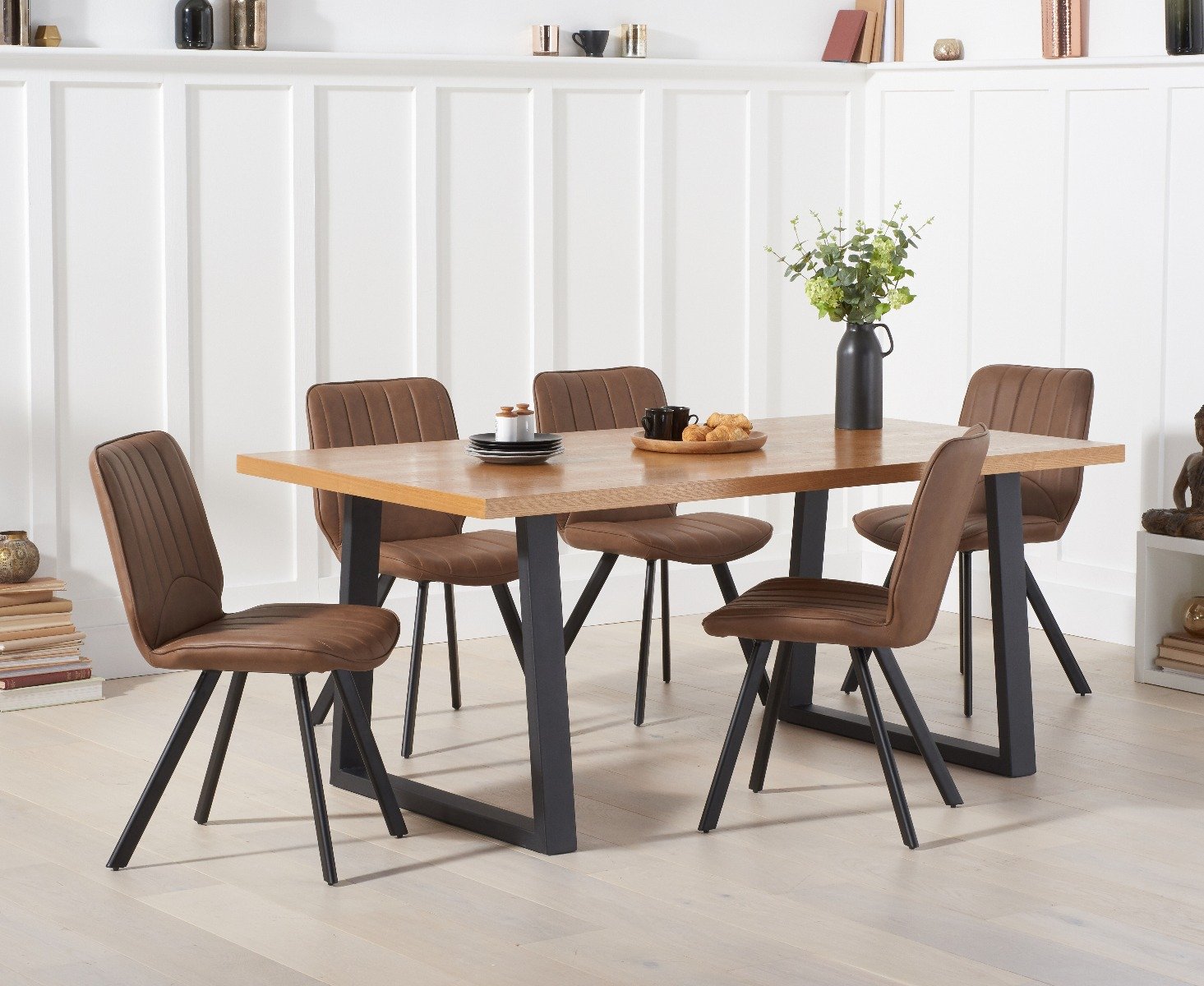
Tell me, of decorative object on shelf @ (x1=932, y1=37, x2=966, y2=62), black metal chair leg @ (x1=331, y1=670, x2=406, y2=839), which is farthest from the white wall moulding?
black metal chair leg @ (x1=331, y1=670, x2=406, y2=839)

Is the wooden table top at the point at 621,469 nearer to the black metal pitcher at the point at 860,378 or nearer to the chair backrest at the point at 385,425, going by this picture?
the black metal pitcher at the point at 860,378

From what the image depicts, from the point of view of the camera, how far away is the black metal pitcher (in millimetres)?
4508

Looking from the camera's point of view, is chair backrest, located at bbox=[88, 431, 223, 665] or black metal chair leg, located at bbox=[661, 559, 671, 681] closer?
chair backrest, located at bbox=[88, 431, 223, 665]

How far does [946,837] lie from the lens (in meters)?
3.70

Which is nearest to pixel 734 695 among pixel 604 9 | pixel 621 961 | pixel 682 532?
pixel 682 532

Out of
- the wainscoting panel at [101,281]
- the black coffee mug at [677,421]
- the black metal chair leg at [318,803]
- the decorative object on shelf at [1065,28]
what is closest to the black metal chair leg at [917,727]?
the black coffee mug at [677,421]

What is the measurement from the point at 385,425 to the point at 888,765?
1.70 metres

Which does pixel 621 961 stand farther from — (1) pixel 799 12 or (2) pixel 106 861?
(1) pixel 799 12

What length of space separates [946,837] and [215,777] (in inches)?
59.8

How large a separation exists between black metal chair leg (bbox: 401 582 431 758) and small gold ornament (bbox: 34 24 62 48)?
186 cm

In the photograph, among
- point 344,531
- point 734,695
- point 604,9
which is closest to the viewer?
point 344,531

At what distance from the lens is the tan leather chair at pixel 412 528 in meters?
4.39

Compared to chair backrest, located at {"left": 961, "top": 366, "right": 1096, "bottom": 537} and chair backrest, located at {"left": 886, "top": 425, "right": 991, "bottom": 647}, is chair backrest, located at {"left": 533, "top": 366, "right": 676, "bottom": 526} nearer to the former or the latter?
chair backrest, located at {"left": 961, "top": 366, "right": 1096, "bottom": 537}

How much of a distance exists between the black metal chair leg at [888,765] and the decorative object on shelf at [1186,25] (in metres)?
2.60
